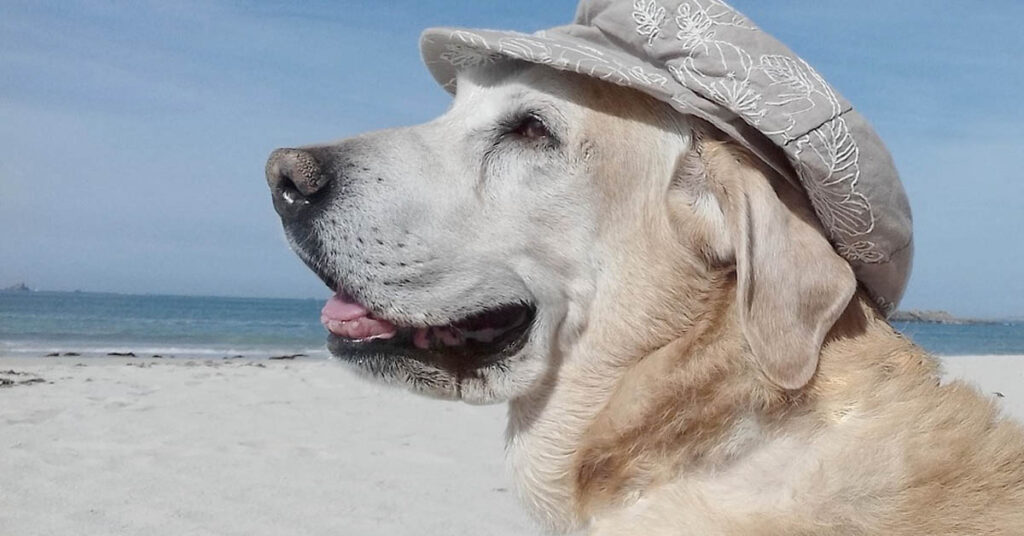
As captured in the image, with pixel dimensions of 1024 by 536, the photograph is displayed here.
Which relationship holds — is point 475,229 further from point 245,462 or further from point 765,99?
point 245,462

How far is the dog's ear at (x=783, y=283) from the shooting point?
7.62 feet

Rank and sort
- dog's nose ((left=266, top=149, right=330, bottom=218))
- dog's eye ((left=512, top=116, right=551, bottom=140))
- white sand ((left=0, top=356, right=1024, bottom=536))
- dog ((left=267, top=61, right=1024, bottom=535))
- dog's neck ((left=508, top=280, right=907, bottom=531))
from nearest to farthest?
1. dog ((left=267, top=61, right=1024, bottom=535))
2. dog's neck ((left=508, top=280, right=907, bottom=531))
3. dog's nose ((left=266, top=149, right=330, bottom=218))
4. dog's eye ((left=512, top=116, right=551, bottom=140))
5. white sand ((left=0, top=356, right=1024, bottom=536))

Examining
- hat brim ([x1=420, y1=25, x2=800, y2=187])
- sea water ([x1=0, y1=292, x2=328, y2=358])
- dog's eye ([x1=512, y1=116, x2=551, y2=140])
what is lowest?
sea water ([x1=0, y1=292, x2=328, y2=358])

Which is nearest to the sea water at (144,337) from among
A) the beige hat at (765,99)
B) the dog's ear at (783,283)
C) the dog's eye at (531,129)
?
the dog's eye at (531,129)

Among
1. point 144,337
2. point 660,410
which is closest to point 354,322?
point 660,410

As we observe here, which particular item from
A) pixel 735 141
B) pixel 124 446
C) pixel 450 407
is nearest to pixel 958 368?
pixel 450 407

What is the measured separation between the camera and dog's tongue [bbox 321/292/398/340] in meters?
2.78

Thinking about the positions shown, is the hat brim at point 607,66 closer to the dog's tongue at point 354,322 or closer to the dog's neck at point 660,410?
the dog's neck at point 660,410

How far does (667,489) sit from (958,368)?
48.3 ft

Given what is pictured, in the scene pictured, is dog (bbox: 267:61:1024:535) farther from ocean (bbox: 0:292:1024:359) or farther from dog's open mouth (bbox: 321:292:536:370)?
ocean (bbox: 0:292:1024:359)

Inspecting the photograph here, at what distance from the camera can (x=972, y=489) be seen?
2.21 m

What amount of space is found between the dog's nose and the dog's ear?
43.8 inches

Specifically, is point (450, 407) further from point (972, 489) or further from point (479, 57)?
point (972, 489)

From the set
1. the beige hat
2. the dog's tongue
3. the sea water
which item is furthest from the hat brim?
the sea water
